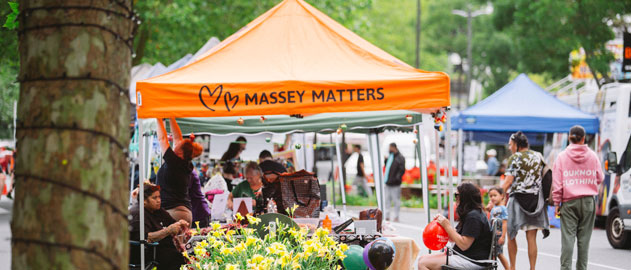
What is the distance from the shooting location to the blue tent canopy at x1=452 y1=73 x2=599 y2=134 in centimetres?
1645

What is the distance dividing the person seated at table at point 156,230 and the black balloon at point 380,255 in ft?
6.26

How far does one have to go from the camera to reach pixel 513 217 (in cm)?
931

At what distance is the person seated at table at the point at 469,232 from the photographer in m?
6.90

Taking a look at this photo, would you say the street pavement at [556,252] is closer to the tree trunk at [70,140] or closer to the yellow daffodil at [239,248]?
the yellow daffodil at [239,248]

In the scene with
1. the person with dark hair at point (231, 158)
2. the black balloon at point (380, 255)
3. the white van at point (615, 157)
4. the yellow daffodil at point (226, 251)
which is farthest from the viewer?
the person with dark hair at point (231, 158)

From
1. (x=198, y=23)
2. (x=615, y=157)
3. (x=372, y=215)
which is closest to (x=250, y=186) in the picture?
(x=372, y=215)

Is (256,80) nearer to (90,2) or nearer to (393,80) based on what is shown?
(393,80)

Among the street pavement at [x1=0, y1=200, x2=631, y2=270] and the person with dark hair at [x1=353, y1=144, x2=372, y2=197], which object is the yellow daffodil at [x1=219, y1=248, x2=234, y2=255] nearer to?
the street pavement at [x1=0, y1=200, x2=631, y2=270]

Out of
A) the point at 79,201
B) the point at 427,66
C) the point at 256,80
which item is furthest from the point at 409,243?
the point at 427,66

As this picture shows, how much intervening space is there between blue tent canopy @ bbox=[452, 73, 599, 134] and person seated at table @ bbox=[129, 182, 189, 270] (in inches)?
419

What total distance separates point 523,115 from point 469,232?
1035 centimetres

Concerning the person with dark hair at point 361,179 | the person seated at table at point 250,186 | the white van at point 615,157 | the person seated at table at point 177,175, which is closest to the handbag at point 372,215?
the person seated at table at point 250,186

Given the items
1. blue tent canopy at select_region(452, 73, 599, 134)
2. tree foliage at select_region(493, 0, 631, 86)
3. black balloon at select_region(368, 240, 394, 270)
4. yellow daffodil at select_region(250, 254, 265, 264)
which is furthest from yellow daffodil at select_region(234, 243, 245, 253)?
tree foliage at select_region(493, 0, 631, 86)

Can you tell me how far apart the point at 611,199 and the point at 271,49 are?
28.2 feet
